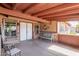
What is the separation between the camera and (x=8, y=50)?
157 inches

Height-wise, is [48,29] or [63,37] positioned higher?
[48,29]

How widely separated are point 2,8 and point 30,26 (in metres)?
5.09

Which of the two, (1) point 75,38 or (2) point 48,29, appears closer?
(1) point 75,38

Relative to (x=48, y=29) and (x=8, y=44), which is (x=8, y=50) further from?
(x=48, y=29)

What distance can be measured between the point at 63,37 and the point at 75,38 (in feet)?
3.30

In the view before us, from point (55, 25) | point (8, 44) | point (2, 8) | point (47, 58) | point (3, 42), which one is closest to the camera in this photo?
point (47, 58)

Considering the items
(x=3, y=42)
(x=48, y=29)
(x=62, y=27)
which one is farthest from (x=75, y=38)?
(x=3, y=42)

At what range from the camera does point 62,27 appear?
6762mm

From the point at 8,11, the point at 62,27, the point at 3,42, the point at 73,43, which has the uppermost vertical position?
the point at 8,11

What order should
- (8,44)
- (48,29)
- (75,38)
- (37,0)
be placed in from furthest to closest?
(48,29)
(75,38)
(8,44)
(37,0)

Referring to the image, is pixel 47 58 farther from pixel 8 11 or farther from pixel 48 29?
pixel 48 29

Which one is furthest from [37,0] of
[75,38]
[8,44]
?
[75,38]

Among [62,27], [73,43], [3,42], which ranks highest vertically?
[62,27]

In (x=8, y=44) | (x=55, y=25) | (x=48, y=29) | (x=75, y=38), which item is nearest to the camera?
(x=8, y=44)
